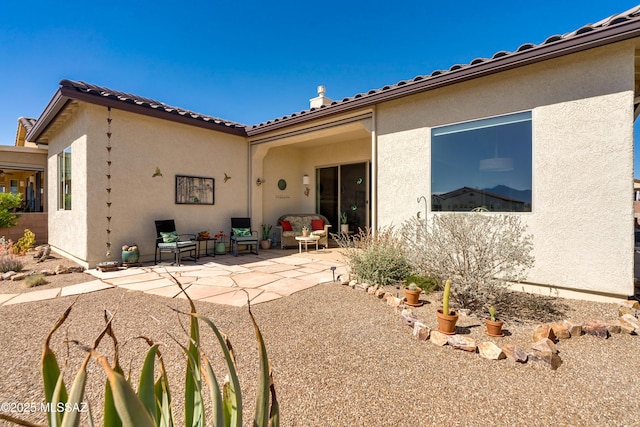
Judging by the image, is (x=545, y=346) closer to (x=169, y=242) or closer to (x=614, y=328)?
(x=614, y=328)

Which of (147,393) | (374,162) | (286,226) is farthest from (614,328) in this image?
(286,226)

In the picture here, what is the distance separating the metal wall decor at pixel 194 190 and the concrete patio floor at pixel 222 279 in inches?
60.9

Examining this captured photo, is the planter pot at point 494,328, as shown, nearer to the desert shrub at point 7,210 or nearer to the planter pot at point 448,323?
the planter pot at point 448,323

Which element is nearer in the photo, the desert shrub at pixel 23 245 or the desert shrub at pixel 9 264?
Answer: the desert shrub at pixel 9 264

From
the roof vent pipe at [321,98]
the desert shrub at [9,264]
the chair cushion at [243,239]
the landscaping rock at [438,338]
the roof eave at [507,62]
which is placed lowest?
the landscaping rock at [438,338]

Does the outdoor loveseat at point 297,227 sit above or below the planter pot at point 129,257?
above

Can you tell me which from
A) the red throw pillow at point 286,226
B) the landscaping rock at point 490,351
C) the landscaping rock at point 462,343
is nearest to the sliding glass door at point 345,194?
the red throw pillow at point 286,226

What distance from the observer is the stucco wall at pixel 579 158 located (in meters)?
3.74

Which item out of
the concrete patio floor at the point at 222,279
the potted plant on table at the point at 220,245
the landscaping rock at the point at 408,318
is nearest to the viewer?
the landscaping rock at the point at 408,318

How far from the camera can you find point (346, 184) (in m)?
9.95

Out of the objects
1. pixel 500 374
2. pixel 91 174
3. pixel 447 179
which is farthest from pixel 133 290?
pixel 447 179

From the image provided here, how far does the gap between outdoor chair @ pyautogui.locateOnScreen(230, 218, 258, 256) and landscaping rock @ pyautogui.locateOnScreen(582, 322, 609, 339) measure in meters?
6.65

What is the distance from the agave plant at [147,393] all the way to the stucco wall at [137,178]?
20.8ft

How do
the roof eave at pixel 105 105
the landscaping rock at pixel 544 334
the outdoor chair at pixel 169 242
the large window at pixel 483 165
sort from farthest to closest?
the outdoor chair at pixel 169 242
the roof eave at pixel 105 105
the large window at pixel 483 165
the landscaping rock at pixel 544 334
